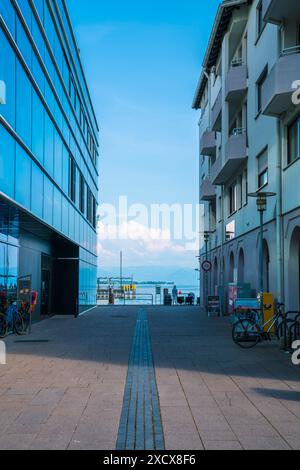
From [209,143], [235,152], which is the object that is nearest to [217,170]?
[235,152]

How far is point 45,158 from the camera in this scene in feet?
61.5

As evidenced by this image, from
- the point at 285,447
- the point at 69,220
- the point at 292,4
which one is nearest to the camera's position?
the point at 285,447

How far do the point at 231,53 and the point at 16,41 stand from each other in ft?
51.9

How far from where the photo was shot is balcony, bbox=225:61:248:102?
23922 millimetres

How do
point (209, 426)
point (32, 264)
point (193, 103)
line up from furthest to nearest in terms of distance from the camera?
point (193, 103)
point (32, 264)
point (209, 426)

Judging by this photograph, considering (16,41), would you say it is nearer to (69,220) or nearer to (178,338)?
(178,338)

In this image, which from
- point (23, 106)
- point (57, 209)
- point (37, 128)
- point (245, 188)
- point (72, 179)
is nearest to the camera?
point (23, 106)

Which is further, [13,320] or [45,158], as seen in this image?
[45,158]

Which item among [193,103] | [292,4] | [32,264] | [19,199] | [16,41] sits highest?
[193,103]

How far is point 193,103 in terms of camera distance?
44250 millimetres

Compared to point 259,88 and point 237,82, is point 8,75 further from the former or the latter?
point 237,82

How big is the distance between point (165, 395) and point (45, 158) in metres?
12.2

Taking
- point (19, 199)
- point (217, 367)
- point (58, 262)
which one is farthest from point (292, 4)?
point (58, 262)

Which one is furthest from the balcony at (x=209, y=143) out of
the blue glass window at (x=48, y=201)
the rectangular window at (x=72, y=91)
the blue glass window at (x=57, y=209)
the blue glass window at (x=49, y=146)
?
the blue glass window at (x=48, y=201)
